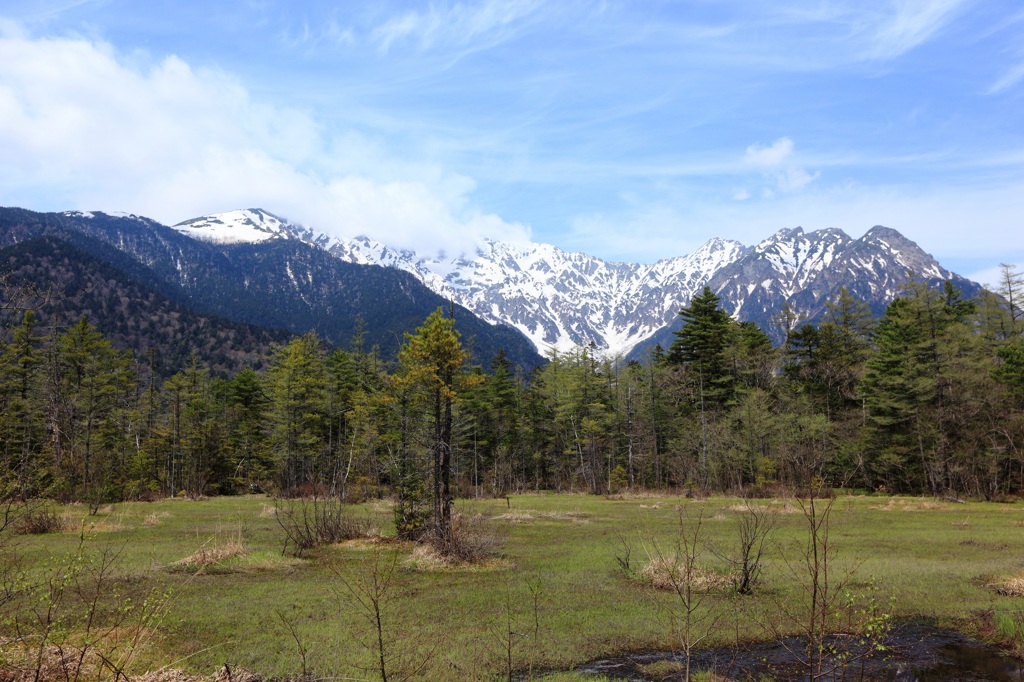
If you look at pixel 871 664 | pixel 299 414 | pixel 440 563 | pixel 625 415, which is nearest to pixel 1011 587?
pixel 871 664

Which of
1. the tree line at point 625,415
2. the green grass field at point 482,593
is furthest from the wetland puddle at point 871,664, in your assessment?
the tree line at point 625,415

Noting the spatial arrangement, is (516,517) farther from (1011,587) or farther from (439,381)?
(1011,587)

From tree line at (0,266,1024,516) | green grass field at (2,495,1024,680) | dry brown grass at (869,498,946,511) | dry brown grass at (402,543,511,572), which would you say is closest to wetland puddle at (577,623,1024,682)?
green grass field at (2,495,1024,680)

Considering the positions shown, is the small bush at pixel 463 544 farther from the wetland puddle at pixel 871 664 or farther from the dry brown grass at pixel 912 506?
the dry brown grass at pixel 912 506

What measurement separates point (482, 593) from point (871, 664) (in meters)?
8.22

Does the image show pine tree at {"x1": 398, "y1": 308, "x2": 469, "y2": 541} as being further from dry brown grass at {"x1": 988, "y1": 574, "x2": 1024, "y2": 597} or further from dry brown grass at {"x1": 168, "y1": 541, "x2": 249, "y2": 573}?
dry brown grass at {"x1": 988, "y1": 574, "x2": 1024, "y2": 597}

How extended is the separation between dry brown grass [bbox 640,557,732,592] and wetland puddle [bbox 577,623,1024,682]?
3.32m

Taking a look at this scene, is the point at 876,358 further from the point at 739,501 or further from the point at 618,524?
the point at 618,524

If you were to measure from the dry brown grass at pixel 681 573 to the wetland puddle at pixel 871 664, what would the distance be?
332cm

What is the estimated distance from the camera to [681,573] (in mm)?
14148

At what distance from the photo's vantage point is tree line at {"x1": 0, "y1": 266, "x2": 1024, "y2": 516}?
4194 cm

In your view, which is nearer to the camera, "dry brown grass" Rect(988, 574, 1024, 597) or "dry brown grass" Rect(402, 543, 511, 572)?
"dry brown grass" Rect(988, 574, 1024, 597)

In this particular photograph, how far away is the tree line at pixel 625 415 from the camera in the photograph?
41.9 meters

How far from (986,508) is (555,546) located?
2959 centimetres
